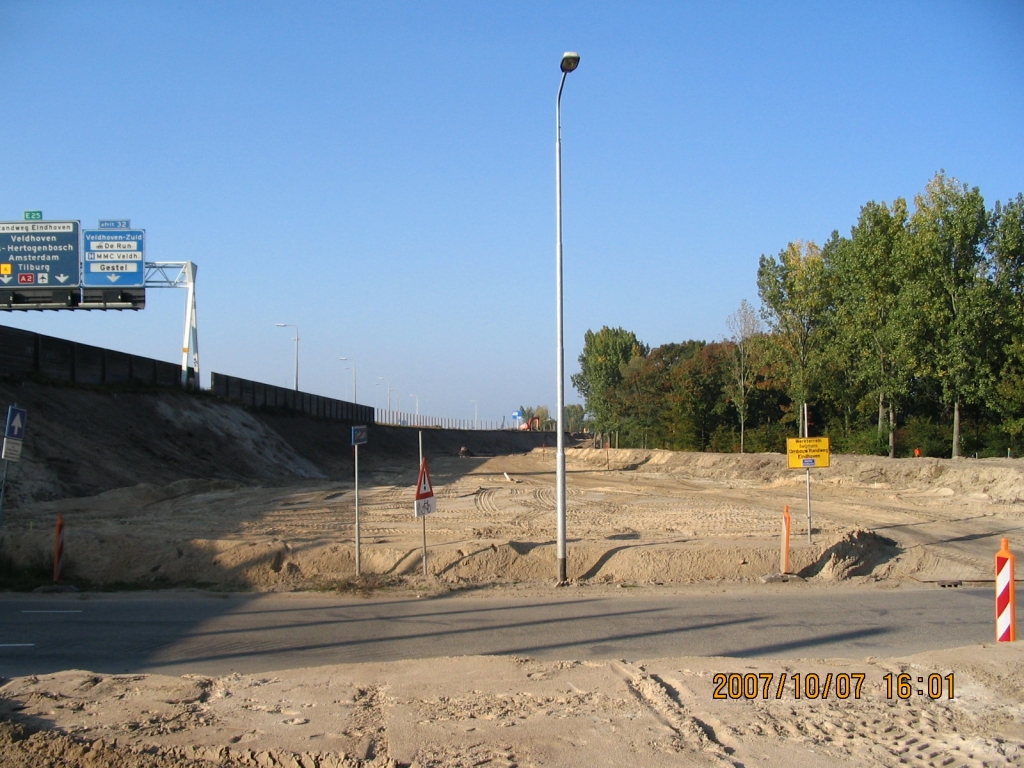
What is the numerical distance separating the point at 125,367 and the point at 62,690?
123ft

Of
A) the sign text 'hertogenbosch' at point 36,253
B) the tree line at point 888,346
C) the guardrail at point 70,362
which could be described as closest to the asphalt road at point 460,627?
the sign text 'hertogenbosch' at point 36,253

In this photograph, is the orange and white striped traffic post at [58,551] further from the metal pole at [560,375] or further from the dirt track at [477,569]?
the metal pole at [560,375]

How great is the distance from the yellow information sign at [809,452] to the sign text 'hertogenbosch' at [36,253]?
1142 inches

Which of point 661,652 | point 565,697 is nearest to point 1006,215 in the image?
point 661,652

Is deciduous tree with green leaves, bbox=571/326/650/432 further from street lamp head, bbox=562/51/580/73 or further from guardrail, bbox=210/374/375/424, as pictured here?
street lamp head, bbox=562/51/580/73

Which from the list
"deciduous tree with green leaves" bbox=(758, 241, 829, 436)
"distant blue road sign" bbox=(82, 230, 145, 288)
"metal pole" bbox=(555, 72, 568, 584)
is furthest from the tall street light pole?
"deciduous tree with green leaves" bbox=(758, 241, 829, 436)

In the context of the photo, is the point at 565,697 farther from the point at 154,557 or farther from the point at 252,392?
the point at 252,392

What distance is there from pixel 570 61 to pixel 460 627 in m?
9.16

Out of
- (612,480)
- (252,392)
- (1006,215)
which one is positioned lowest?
(612,480)

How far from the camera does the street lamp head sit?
41.1 feet

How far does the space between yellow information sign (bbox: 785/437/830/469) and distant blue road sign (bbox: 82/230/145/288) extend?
27428 mm

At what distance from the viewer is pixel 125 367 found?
40219 mm

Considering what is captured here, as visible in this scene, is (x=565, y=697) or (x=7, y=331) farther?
(x=7, y=331)

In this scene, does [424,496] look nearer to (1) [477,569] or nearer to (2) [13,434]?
(1) [477,569]
